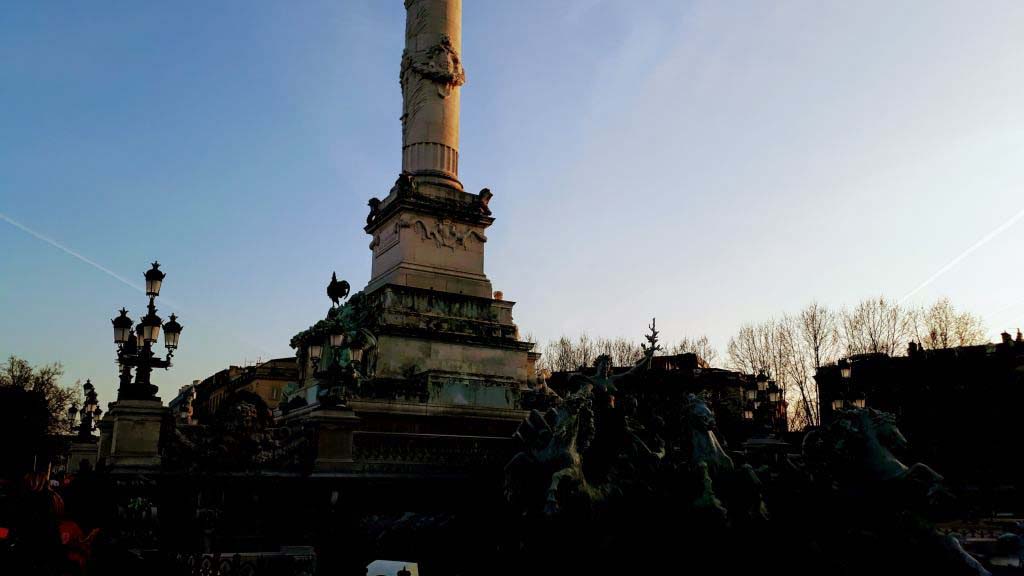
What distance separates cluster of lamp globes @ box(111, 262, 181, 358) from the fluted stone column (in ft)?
33.6

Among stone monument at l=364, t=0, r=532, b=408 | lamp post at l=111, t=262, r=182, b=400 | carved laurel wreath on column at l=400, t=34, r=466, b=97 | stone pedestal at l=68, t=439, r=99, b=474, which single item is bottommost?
stone pedestal at l=68, t=439, r=99, b=474

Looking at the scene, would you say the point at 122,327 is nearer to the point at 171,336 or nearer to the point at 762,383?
the point at 171,336

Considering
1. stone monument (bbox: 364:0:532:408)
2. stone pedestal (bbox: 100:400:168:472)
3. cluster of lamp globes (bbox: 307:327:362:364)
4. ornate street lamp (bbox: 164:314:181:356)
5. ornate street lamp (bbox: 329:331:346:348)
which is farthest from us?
stone monument (bbox: 364:0:532:408)

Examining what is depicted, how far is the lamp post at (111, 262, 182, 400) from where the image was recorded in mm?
13555

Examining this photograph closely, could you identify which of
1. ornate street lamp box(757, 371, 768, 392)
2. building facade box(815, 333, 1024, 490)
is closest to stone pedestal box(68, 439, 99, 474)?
ornate street lamp box(757, 371, 768, 392)

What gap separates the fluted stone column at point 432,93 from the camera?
23500 millimetres

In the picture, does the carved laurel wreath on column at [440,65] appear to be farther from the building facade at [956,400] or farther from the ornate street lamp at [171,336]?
the building facade at [956,400]

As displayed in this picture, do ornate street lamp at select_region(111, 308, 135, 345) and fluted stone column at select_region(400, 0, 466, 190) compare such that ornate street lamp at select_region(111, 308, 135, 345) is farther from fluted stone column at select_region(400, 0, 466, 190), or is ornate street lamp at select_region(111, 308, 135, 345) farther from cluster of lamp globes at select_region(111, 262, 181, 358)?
fluted stone column at select_region(400, 0, 466, 190)

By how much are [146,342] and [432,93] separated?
12928mm

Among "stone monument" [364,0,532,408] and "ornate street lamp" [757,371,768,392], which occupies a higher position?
"stone monument" [364,0,532,408]

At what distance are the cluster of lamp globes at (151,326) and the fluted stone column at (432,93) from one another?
33.6 ft

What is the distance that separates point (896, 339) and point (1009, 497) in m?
16.9

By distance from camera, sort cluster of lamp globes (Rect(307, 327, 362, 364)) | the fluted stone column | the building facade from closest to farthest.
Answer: cluster of lamp globes (Rect(307, 327, 362, 364)), the fluted stone column, the building facade

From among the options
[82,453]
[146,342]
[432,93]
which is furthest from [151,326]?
[82,453]
